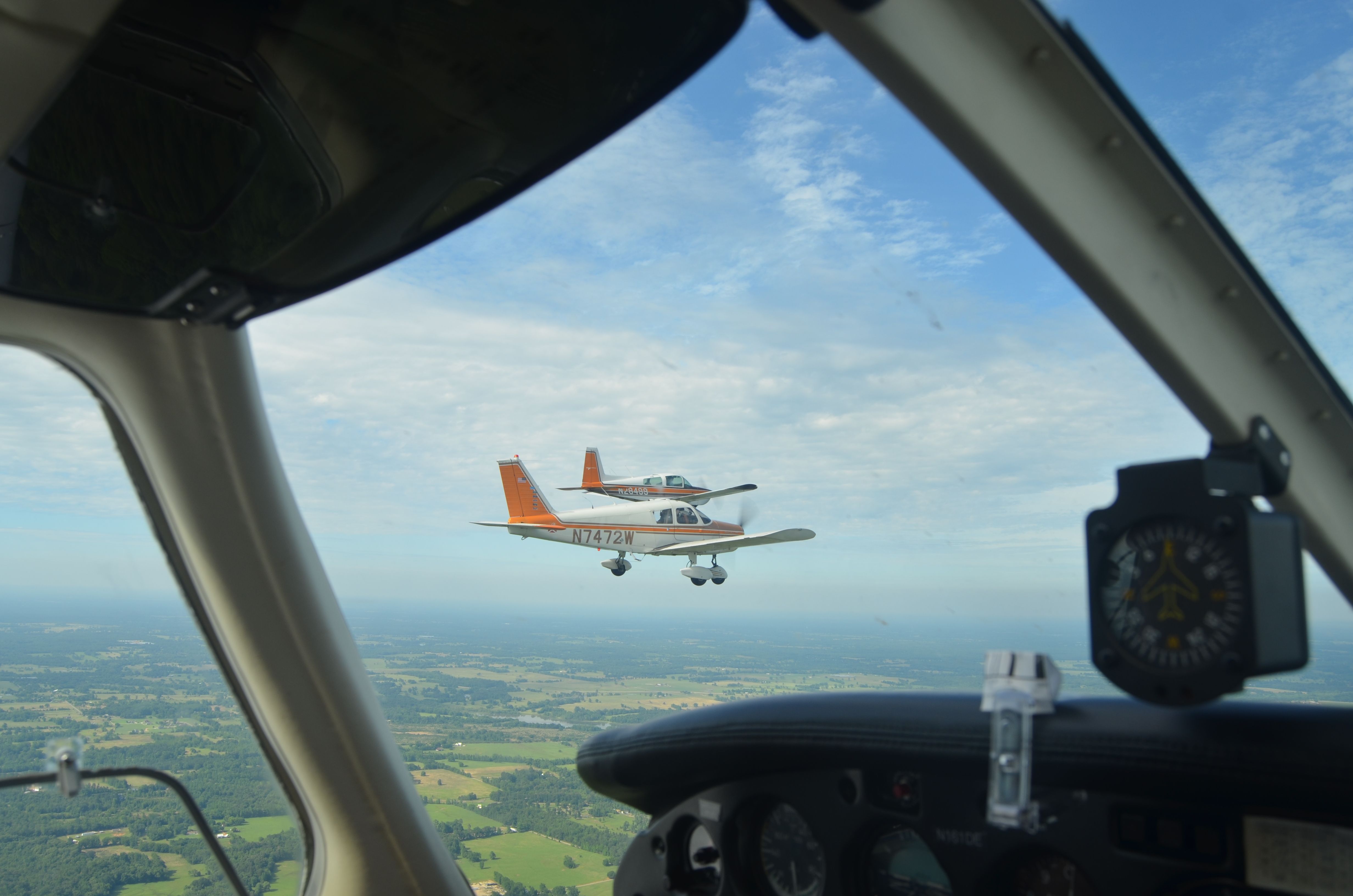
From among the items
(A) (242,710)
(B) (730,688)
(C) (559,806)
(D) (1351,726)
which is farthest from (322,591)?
(D) (1351,726)

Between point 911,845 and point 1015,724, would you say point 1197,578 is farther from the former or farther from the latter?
point 911,845

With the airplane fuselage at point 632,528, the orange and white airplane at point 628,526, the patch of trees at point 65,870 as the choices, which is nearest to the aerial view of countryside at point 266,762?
the patch of trees at point 65,870

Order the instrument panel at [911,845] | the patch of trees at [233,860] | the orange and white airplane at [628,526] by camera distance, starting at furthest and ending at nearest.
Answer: the orange and white airplane at [628,526], the patch of trees at [233,860], the instrument panel at [911,845]

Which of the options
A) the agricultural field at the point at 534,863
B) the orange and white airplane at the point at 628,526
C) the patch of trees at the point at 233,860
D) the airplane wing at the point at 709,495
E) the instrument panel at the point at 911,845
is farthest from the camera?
the orange and white airplane at the point at 628,526

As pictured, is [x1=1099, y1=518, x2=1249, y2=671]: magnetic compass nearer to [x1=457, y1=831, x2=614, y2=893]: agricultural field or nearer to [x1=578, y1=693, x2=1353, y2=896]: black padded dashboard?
[x1=578, y1=693, x2=1353, y2=896]: black padded dashboard

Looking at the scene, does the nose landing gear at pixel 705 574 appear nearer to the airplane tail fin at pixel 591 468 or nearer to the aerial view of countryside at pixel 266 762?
the aerial view of countryside at pixel 266 762
